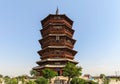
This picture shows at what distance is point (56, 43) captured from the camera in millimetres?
43062

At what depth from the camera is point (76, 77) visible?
114 feet

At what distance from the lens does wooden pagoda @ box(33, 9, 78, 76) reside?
41.4m

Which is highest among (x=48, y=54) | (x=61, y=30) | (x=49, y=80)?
(x=61, y=30)

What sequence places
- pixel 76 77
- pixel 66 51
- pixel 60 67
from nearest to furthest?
pixel 76 77 < pixel 60 67 < pixel 66 51

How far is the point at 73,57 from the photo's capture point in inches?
1783

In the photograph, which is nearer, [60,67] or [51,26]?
[60,67]

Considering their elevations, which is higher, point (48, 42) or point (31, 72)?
point (48, 42)

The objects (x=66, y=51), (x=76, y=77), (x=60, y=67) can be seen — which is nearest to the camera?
(x=76, y=77)

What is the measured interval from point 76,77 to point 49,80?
4768 mm

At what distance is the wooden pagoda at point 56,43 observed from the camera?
41.4 m

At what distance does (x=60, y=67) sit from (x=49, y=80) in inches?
206

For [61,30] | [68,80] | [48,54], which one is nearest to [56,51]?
[48,54]

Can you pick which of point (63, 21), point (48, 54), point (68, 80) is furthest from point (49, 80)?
point (63, 21)

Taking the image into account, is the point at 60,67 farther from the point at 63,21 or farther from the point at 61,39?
the point at 63,21
